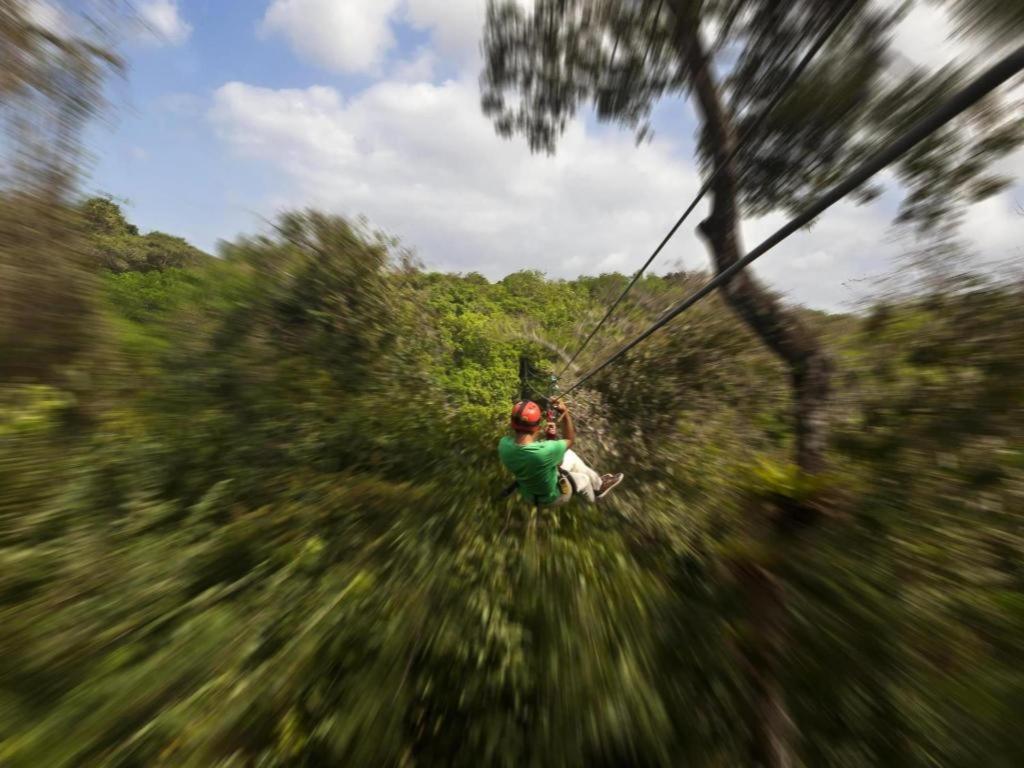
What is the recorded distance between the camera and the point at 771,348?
4.88 meters

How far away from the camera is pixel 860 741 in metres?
1.82

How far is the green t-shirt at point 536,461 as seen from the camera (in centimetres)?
431

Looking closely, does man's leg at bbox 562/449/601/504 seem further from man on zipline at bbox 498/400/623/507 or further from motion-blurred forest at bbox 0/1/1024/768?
motion-blurred forest at bbox 0/1/1024/768

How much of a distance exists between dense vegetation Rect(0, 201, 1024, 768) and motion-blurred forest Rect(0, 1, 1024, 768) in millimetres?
20

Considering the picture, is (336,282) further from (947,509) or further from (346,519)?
(947,509)

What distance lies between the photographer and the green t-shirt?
4312 mm

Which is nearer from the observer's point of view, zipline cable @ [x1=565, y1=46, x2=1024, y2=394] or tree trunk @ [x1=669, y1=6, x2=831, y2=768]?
zipline cable @ [x1=565, y1=46, x2=1024, y2=394]

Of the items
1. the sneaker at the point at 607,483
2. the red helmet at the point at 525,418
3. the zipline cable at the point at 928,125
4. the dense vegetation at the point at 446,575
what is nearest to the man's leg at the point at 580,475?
the sneaker at the point at 607,483

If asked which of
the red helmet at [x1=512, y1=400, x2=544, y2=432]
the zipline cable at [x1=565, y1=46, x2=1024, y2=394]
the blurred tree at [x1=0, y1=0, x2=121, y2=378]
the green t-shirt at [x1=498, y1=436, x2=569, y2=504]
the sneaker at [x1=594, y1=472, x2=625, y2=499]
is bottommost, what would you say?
the sneaker at [x1=594, y1=472, x2=625, y2=499]

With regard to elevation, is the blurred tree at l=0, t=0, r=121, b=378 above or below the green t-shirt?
above

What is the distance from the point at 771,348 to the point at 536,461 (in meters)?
3.61

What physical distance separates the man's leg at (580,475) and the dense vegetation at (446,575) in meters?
0.74

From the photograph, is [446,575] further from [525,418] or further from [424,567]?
[525,418]

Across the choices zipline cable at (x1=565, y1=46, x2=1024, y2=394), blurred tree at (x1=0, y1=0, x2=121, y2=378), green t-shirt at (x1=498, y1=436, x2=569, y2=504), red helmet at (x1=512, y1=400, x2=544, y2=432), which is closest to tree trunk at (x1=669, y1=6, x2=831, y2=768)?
zipline cable at (x1=565, y1=46, x2=1024, y2=394)
